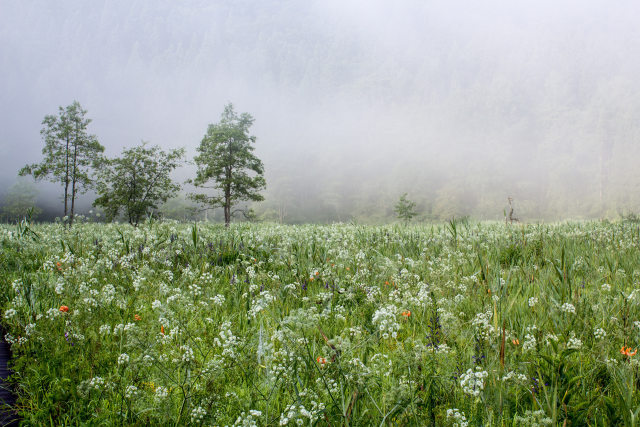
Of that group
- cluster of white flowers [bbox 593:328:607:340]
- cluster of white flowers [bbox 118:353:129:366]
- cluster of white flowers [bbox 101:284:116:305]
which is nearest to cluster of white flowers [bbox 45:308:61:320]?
cluster of white flowers [bbox 101:284:116:305]

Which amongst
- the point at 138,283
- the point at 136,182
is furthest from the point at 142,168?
the point at 138,283

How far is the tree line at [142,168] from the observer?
60.5 m

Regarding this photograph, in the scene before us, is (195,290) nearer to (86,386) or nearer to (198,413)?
(86,386)

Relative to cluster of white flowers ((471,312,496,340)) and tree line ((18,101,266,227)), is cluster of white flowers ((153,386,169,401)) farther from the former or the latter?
tree line ((18,101,266,227))

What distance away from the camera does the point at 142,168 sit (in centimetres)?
6162

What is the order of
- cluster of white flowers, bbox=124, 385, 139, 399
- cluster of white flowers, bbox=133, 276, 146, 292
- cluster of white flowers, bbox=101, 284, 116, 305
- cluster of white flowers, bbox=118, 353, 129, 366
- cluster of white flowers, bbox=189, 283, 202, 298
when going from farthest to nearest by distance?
cluster of white flowers, bbox=133, 276, 146, 292 < cluster of white flowers, bbox=189, 283, 202, 298 < cluster of white flowers, bbox=101, 284, 116, 305 < cluster of white flowers, bbox=118, 353, 129, 366 < cluster of white flowers, bbox=124, 385, 139, 399

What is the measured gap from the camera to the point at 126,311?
3.79 m

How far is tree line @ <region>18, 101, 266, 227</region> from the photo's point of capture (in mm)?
60469

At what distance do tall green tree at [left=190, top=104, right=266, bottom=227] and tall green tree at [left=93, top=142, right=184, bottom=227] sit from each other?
4.78 metres

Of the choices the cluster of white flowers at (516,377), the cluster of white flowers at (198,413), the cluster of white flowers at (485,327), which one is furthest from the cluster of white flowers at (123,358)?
the cluster of white flowers at (485,327)

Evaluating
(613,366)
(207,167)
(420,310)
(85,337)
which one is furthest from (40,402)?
(207,167)

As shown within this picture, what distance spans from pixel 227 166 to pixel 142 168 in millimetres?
14885

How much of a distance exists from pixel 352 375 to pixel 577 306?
3.00 meters

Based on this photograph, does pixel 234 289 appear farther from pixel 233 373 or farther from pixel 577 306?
pixel 577 306
